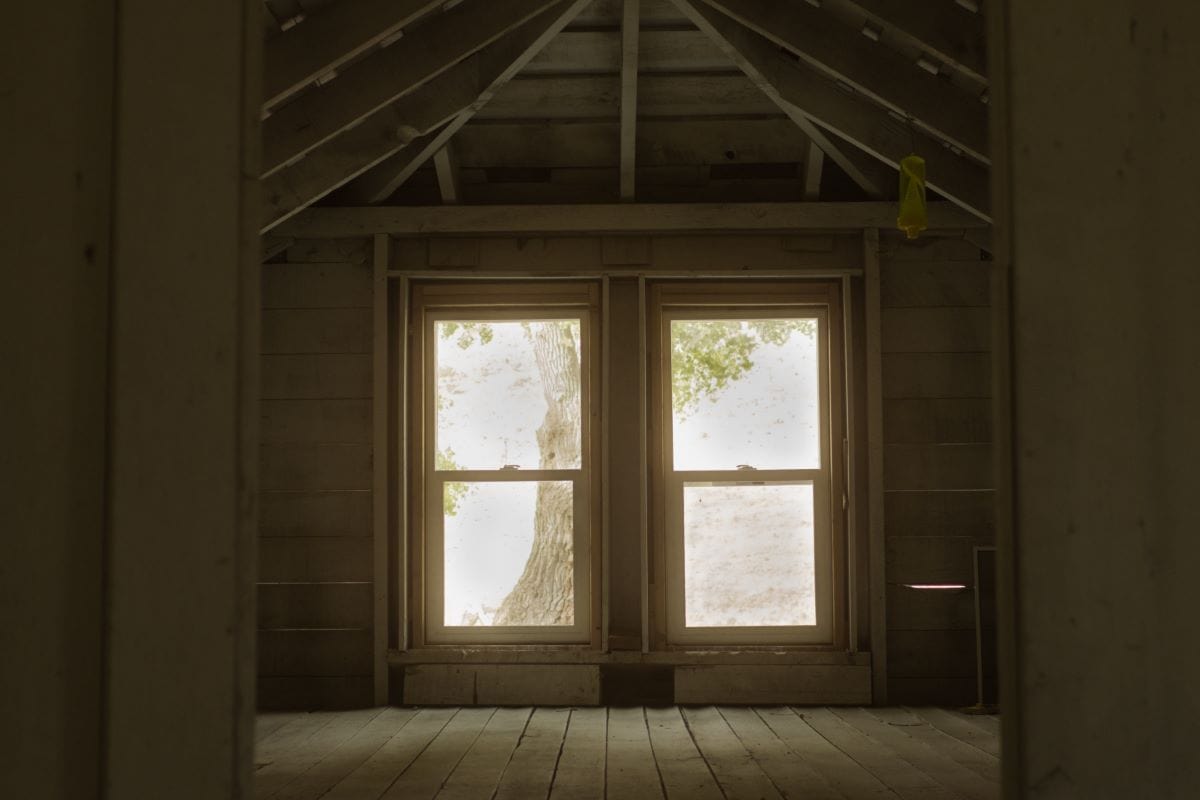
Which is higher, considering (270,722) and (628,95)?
(628,95)

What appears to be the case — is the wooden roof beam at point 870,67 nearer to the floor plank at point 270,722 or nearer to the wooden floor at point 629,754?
the wooden floor at point 629,754

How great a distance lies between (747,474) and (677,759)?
5.69ft

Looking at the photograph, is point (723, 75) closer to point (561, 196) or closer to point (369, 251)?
point (561, 196)

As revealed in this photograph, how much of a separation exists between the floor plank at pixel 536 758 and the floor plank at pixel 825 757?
0.93 meters

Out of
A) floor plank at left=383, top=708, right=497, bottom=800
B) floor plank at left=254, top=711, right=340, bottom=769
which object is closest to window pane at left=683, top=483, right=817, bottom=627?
floor plank at left=383, top=708, right=497, bottom=800

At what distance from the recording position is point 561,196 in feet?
17.3

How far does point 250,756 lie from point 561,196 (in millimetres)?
4248

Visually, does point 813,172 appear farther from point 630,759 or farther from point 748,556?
point 630,759

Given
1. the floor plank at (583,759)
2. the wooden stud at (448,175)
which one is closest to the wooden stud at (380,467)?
the wooden stud at (448,175)

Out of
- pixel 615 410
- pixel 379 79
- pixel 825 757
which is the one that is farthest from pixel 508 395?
pixel 825 757

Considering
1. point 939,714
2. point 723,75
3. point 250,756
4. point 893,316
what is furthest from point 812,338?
point 250,756

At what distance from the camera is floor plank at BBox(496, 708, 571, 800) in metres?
3.42

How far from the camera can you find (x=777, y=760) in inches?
153

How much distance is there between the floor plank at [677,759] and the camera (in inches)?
134
